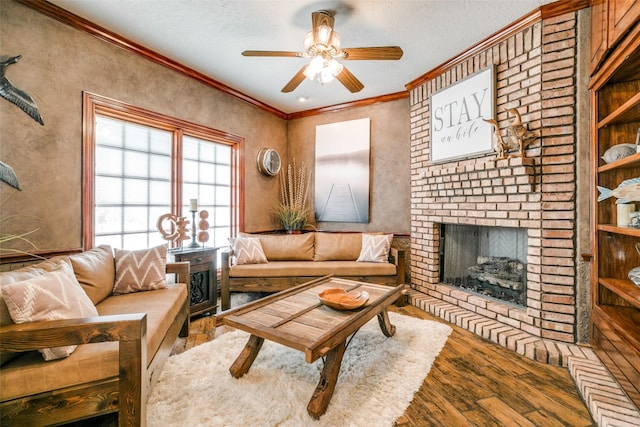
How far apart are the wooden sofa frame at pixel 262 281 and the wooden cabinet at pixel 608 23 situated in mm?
2270

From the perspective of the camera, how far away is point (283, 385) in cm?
178

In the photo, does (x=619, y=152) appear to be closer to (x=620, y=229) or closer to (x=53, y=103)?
(x=620, y=229)

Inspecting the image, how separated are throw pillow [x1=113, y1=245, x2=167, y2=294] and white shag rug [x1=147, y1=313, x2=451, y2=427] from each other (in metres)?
0.61

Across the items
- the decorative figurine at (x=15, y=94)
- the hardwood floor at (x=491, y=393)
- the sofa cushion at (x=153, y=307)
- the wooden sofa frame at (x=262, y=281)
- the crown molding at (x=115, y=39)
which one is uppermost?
the crown molding at (x=115, y=39)

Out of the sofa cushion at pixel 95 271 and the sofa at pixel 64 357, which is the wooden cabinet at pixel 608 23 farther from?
the sofa cushion at pixel 95 271

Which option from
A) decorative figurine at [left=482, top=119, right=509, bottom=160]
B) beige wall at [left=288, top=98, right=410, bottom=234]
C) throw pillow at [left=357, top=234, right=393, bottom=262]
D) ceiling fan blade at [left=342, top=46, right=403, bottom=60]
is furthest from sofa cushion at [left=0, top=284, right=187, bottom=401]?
beige wall at [left=288, top=98, right=410, bottom=234]

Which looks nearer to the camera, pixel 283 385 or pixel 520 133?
pixel 283 385

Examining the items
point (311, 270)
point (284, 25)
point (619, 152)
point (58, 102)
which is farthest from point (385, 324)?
point (58, 102)

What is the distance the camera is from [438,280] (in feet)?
11.0

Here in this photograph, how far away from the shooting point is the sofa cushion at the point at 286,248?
3752mm

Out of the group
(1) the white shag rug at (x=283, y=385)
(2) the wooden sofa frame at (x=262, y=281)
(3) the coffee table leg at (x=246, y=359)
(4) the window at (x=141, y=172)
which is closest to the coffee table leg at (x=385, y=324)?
(1) the white shag rug at (x=283, y=385)

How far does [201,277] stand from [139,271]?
79 cm

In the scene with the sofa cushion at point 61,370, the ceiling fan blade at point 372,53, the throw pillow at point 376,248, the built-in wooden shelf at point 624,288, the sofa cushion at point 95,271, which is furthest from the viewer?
the throw pillow at point 376,248

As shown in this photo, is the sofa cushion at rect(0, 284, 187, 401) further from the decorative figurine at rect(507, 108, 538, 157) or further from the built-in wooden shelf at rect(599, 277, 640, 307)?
the decorative figurine at rect(507, 108, 538, 157)
